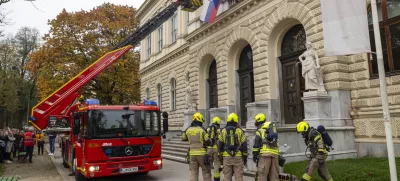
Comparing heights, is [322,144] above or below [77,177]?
above

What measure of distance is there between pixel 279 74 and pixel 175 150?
6.68m

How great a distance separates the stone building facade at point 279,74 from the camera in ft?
34.7

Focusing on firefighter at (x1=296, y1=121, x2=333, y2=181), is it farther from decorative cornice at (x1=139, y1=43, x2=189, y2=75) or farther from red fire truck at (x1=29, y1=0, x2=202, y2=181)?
decorative cornice at (x1=139, y1=43, x2=189, y2=75)

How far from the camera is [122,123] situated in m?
9.80

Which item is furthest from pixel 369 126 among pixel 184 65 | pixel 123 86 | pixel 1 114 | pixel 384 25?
pixel 1 114

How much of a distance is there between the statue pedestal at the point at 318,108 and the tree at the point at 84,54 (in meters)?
19.7

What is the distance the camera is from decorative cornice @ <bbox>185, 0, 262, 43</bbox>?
16242 mm

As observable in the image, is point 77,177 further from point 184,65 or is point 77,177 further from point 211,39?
point 184,65

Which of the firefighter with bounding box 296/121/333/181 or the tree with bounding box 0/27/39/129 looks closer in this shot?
the firefighter with bounding box 296/121/333/181

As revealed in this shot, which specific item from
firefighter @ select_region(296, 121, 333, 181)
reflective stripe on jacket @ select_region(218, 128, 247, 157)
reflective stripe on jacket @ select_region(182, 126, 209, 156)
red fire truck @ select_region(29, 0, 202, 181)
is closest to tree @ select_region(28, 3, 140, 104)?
red fire truck @ select_region(29, 0, 202, 181)

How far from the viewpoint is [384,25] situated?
10789 mm

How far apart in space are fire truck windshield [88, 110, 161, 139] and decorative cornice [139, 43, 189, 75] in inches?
520

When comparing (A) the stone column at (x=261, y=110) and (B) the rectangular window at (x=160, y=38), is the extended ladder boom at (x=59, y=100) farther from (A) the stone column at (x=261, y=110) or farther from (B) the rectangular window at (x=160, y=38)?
→ (B) the rectangular window at (x=160, y=38)

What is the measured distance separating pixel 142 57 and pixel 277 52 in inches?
868
